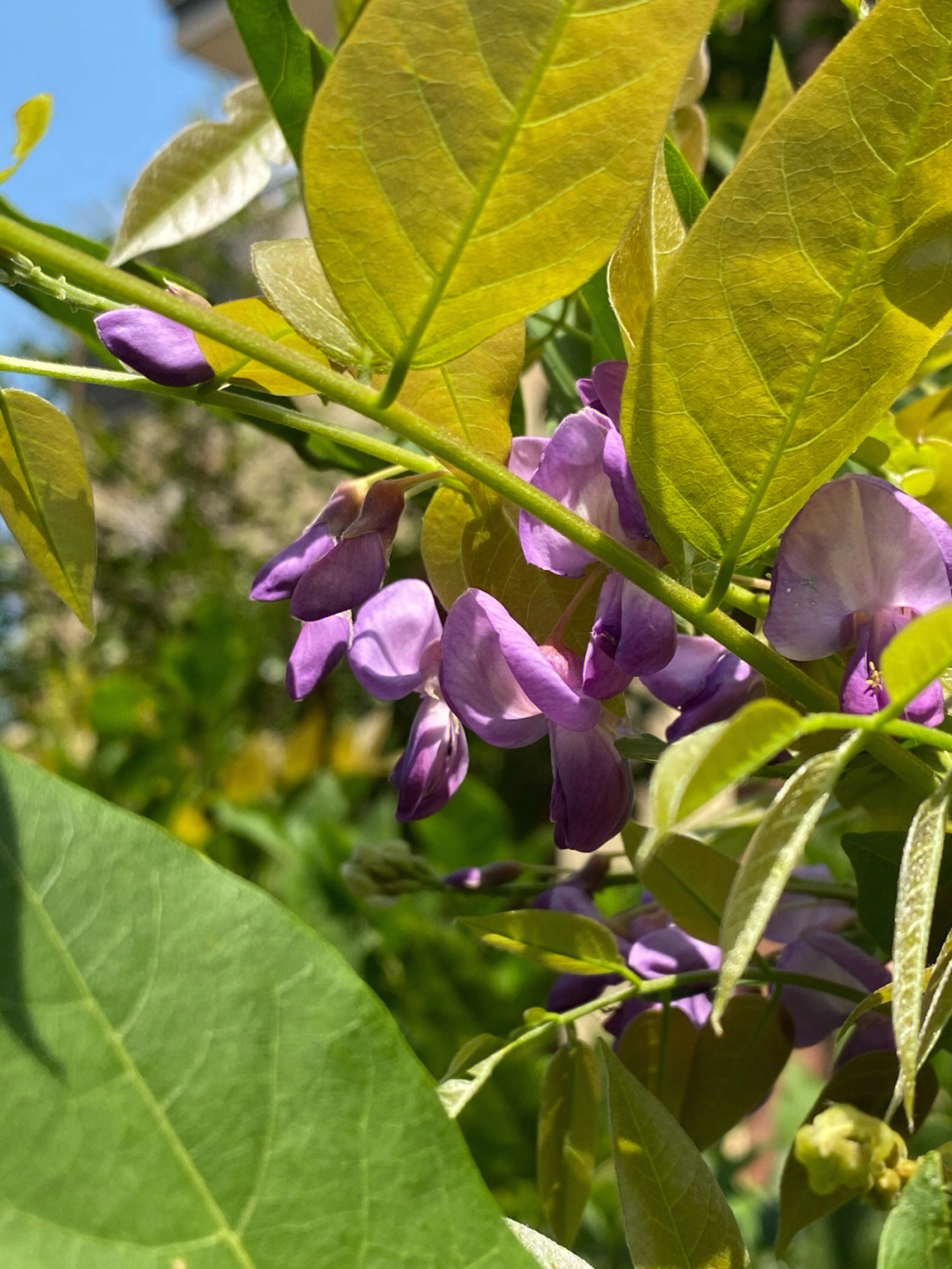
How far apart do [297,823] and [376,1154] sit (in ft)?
5.56

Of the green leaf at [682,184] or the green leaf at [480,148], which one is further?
the green leaf at [682,184]

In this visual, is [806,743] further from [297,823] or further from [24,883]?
[297,823]

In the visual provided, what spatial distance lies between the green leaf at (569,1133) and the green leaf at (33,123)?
0.38 meters

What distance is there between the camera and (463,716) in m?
0.35

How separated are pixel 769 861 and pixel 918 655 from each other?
55 millimetres

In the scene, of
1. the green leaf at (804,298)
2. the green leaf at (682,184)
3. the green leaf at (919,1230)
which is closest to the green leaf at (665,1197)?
the green leaf at (919,1230)

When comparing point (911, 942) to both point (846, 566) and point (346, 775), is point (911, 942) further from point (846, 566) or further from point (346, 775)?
point (346, 775)

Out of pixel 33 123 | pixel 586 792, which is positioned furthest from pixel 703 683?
pixel 33 123

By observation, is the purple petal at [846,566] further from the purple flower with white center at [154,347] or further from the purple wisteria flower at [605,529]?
the purple flower with white center at [154,347]

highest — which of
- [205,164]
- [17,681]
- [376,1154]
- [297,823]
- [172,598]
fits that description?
[205,164]

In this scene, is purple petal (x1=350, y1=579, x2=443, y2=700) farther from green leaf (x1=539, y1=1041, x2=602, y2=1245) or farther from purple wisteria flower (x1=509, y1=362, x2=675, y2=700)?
green leaf (x1=539, y1=1041, x2=602, y2=1245)

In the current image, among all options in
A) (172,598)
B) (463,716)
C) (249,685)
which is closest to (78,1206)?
(463,716)

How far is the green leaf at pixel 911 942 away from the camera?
0.83ft

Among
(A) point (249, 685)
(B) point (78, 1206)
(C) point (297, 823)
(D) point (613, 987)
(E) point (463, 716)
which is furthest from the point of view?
(A) point (249, 685)
